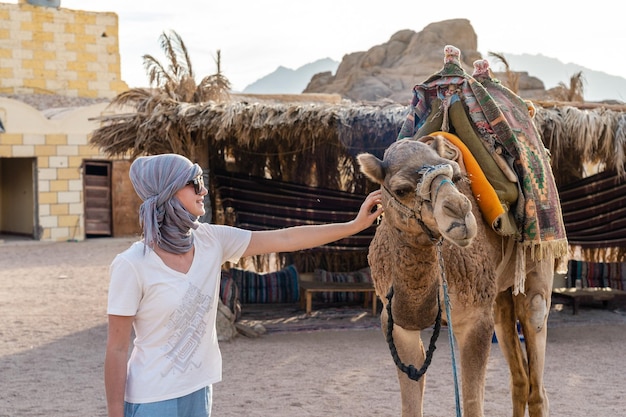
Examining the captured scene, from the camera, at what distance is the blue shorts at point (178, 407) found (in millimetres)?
2535

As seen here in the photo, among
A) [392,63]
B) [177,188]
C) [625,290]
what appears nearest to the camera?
[177,188]

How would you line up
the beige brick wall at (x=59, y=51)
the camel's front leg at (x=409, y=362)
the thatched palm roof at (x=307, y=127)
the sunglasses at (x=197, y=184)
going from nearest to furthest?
the sunglasses at (x=197, y=184) → the camel's front leg at (x=409, y=362) → the thatched palm roof at (x=307, y=127) → the beige brick wall at (x=59, y=51)

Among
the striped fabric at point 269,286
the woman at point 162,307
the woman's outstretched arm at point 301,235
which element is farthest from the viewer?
→ the striped fabric at point 269,286

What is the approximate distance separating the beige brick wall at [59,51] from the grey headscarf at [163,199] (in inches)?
859

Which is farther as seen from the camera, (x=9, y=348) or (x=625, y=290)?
(x=625, y=290)

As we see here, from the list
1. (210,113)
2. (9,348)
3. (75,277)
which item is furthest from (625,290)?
(75,277)

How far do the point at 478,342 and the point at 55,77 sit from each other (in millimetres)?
21936

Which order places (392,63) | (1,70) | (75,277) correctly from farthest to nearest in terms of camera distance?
(392,63) → (1,70) → (75,277)

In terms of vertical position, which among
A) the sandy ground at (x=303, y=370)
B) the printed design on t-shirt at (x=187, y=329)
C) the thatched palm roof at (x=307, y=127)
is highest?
the thatched palm roof at (x=307, y=127)

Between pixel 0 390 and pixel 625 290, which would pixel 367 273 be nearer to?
pixel 625 290

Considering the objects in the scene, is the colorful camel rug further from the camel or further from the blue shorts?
the blue shorts

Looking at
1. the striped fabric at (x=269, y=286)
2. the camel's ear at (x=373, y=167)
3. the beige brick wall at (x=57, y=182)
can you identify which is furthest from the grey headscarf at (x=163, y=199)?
the beige brick wall at (x=57, y=182)

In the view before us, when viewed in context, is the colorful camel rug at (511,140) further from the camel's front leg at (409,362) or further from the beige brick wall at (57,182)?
the beige brick wall at (57,182)

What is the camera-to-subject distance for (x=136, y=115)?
8.88 meters
